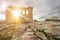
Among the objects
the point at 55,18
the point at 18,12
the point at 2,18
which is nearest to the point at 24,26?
the point at 18,12

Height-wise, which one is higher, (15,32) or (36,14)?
(36,14)

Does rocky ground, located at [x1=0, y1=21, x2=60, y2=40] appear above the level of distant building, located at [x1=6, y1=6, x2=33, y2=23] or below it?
below

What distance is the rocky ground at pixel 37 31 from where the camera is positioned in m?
4.55

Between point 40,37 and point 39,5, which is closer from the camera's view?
point 40,37

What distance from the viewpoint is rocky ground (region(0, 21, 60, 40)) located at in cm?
455

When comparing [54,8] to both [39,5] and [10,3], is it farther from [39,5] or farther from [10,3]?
[10,3]

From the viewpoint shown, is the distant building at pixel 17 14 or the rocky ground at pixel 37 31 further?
the distant building at pixel 17 14

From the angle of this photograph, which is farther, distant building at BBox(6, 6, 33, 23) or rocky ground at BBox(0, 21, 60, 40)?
distant building at BBox(6, 6, 33, 23)

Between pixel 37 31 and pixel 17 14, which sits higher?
pixel 17 14

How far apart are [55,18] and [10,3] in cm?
177

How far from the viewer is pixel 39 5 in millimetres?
4984

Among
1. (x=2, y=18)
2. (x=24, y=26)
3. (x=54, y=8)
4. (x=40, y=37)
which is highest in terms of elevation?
(x=54, y=8)

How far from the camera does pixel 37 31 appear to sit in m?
4.69

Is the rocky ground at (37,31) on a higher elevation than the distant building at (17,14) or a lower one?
lower
